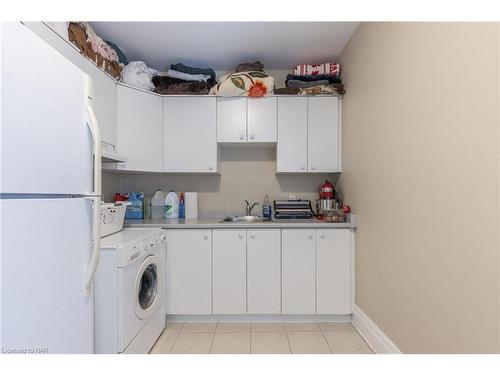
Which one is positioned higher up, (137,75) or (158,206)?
(137,75)

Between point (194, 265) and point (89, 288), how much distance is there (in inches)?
50.0

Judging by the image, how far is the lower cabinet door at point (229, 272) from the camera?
7.71 feet

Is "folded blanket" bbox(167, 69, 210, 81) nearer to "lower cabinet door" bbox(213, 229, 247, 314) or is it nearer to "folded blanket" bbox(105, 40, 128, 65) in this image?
"folded blanket" bbox(105, 40, 128, 65)

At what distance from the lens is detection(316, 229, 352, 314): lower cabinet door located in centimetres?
Result: 235

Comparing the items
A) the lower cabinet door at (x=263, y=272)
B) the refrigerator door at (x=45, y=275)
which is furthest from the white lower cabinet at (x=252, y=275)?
the refrigerator door at (x=45, y=275)

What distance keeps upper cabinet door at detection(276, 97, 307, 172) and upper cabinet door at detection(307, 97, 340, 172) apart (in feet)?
0.20

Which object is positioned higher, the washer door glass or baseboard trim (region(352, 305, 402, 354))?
the washer door glass

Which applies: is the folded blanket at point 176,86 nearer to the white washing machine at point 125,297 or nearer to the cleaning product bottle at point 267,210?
the cleaning product bottle at point 267,210

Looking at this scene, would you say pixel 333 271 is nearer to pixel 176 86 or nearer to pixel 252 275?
pixel 252 275

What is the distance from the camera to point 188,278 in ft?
7.72

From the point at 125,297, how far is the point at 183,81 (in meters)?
2.02

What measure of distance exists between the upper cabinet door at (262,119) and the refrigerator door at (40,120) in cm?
170

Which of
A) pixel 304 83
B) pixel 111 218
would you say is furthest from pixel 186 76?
pixel 111 218

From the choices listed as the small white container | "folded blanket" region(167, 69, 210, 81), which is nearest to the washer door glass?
Answer: the small white container
